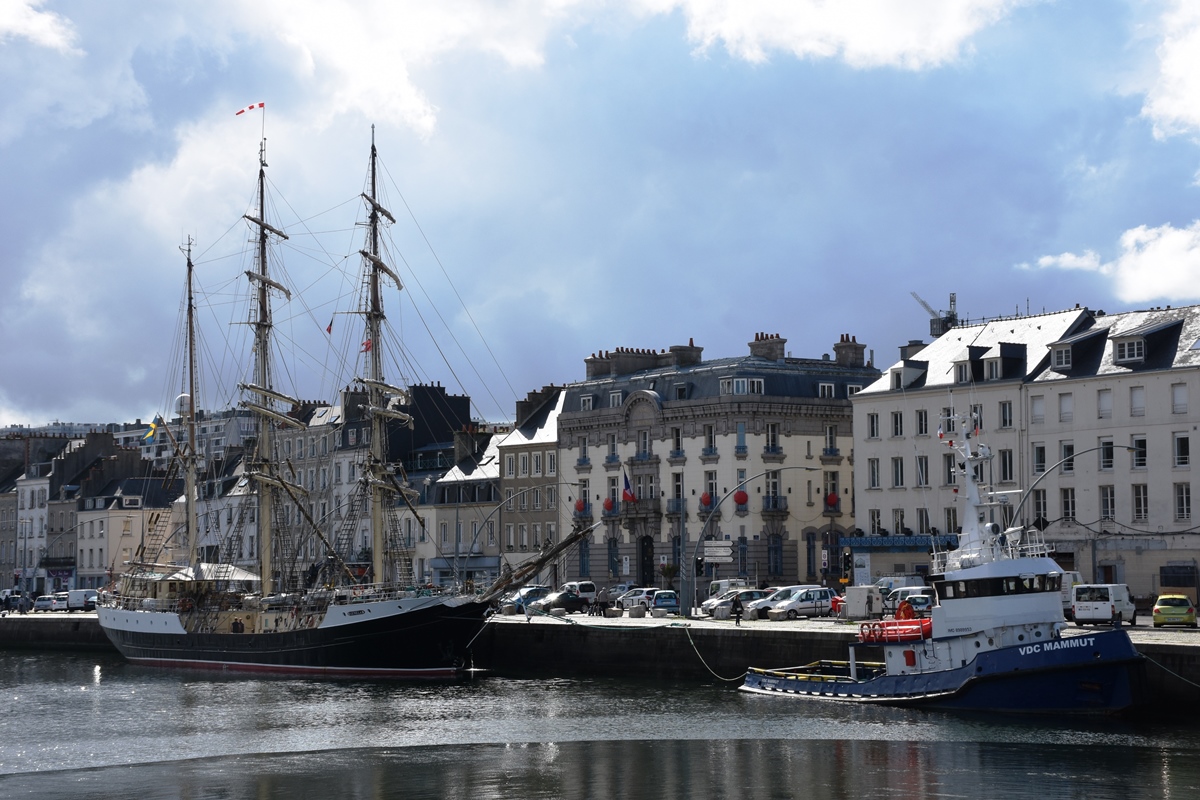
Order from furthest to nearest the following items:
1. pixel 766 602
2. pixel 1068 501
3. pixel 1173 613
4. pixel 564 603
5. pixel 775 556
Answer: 1. pixel 775 556
2. pixel 564 603
3. pixel 1068 501
4. pixel 766 602
5. pixel 1173 613

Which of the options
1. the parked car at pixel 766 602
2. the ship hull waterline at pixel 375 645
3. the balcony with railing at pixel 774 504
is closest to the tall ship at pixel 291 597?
the ship hull waterline at pixel 375 645

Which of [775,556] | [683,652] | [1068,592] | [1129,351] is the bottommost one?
[683,652]

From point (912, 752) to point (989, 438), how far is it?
44108 mm

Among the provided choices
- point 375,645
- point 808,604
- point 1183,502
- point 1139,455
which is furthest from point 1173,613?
point 375,645

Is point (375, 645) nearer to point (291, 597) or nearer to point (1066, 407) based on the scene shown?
point (291, 597)

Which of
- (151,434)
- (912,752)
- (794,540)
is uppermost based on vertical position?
(151,434)

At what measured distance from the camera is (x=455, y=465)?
126 metres

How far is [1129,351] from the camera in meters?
83.7

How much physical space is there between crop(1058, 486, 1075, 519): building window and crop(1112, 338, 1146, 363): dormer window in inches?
267

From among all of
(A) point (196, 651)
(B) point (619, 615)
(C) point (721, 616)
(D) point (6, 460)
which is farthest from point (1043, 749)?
(D) point (6, 460)

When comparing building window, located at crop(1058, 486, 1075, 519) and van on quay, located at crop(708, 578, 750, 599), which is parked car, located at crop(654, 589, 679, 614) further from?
building window, located at crop(1058, 486, 1075, 519)

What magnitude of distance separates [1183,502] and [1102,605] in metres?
18.6

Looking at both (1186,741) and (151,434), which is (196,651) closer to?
(151,434)

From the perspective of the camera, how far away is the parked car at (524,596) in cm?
9044
